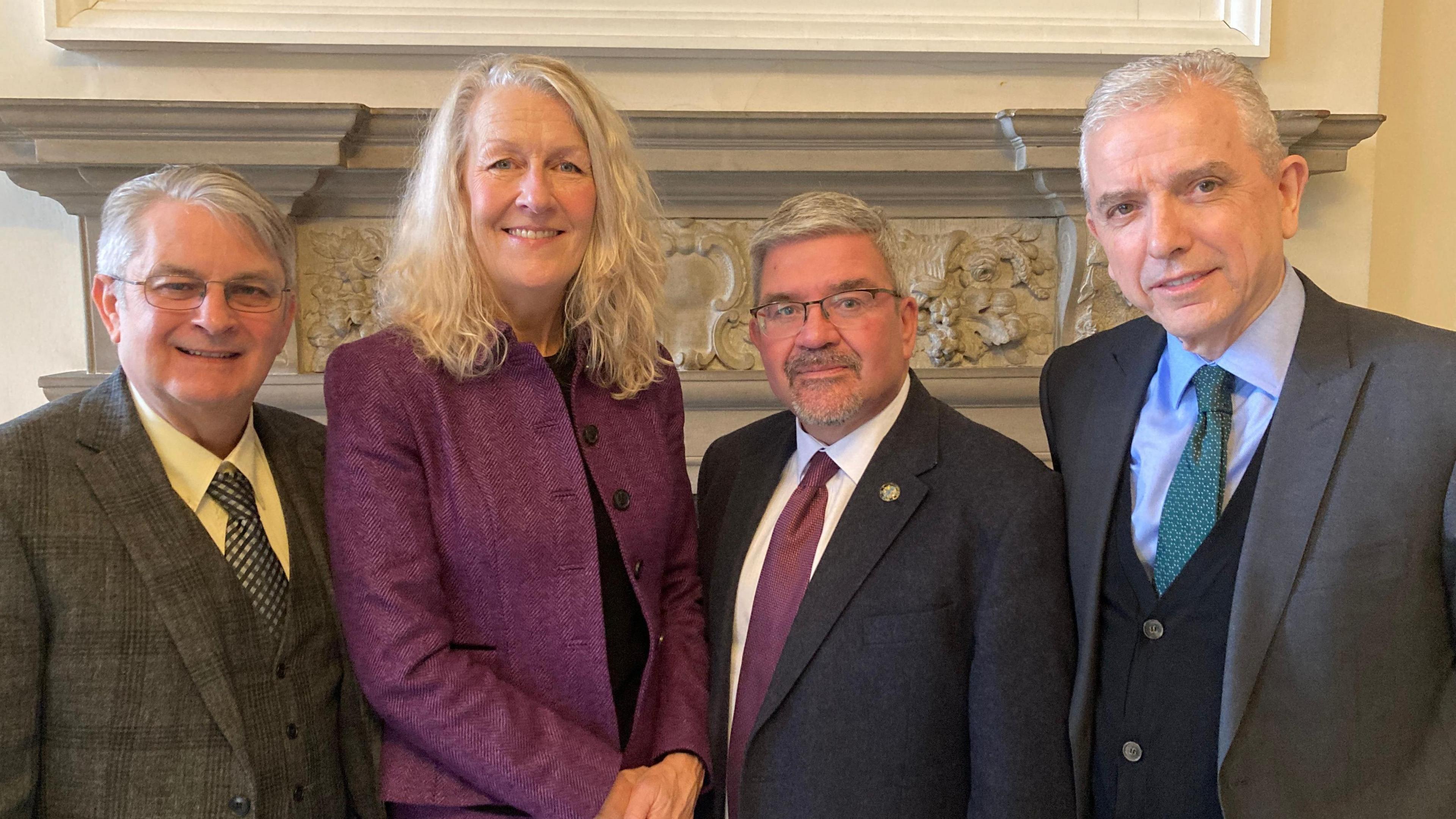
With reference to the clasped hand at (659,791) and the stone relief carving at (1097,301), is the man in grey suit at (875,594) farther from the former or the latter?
the stone relief carving at (1097,301)

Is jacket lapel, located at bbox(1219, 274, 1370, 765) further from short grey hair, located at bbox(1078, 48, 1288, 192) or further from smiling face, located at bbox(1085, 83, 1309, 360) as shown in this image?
short grey hair, located at bbox(1078, 48, 1288, 192)

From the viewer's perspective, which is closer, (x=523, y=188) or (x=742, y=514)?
(x=523, y=188)

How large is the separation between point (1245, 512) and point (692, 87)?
180 cm

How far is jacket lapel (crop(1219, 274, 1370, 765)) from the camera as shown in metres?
1.42

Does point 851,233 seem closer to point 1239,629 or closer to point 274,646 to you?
point 1239,629

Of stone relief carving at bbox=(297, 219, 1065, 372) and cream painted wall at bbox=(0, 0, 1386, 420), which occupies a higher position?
cream painted wall at bbox=(0, 0, 1386, 420)

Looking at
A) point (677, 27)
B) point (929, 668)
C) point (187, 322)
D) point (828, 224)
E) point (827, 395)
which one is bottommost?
point (929, 668)

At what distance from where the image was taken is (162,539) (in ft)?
4.77

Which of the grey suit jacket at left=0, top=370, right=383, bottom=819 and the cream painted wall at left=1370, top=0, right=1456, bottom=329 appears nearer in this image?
the grey suit jacket at left=0, top=370, right=383, bottom=819

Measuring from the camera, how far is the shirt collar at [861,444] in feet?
5.66

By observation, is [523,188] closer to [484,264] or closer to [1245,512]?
[484,264]

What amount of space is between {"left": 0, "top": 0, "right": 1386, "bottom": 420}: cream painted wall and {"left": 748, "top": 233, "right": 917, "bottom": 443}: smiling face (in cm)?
113

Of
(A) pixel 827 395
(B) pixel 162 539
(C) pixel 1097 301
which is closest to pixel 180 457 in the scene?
(B) pixel 162 539

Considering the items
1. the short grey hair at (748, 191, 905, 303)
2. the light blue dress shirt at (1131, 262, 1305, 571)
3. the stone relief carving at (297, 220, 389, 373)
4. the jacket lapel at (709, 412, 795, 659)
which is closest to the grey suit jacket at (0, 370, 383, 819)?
the jacket lapel at (709, 412, 795, 659)
